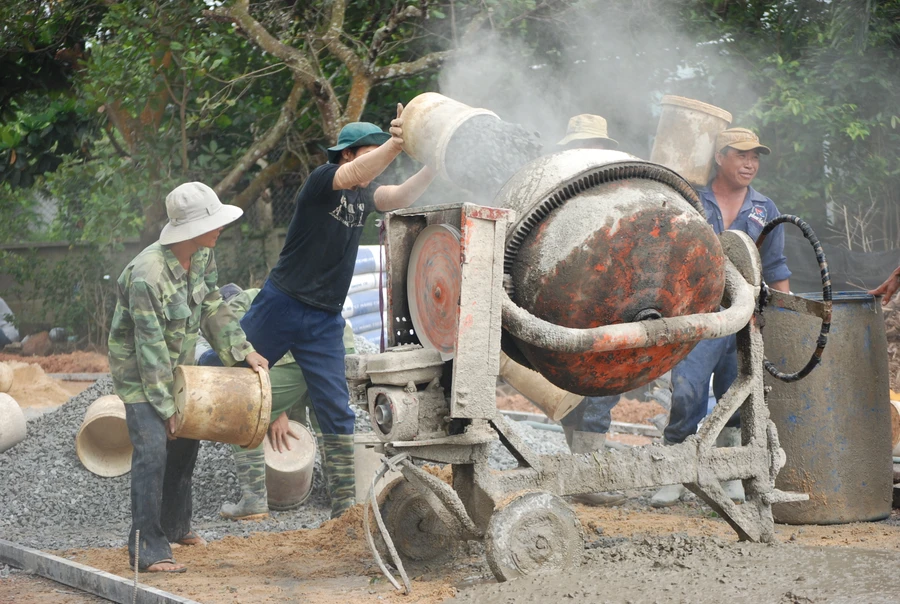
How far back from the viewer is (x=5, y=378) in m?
8.60

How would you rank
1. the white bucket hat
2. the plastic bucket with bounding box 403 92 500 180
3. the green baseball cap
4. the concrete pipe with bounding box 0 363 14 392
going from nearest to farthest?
the plastic bucket with bounding box 403 92 500 180
the white bucket hat
the green baseball cap
the concrete pipe with bounding box 0 363 14 392

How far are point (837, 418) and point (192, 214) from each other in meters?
3.40

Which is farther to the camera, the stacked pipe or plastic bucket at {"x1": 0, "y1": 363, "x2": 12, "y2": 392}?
the stacked pipe

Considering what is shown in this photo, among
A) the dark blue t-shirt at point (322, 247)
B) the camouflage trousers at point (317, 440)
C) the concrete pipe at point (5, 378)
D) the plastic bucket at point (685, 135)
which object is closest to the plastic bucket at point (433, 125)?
the dark blue t-shirt at point (322, 247)

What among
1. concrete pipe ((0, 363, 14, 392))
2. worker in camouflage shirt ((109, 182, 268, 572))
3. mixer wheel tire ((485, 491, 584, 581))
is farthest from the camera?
concrete pipe ((0, 363, 14, 392))

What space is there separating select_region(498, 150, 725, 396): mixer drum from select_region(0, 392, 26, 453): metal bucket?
451 centimetres

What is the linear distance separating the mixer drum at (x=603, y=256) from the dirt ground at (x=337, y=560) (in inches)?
37.5

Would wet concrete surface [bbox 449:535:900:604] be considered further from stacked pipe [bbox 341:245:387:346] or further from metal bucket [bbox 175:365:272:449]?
stacked pipe [bbox 341:245:387:346]

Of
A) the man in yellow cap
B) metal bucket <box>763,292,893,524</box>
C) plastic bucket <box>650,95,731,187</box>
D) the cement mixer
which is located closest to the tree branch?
the man in yellow cap

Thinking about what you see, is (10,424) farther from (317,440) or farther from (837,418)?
(837,418)

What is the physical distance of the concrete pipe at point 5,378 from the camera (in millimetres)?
8578

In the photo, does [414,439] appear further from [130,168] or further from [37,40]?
[37,40]

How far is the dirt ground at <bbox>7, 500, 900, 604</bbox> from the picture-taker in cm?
392

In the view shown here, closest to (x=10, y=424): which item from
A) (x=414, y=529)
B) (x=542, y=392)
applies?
(x=542, y=392)
